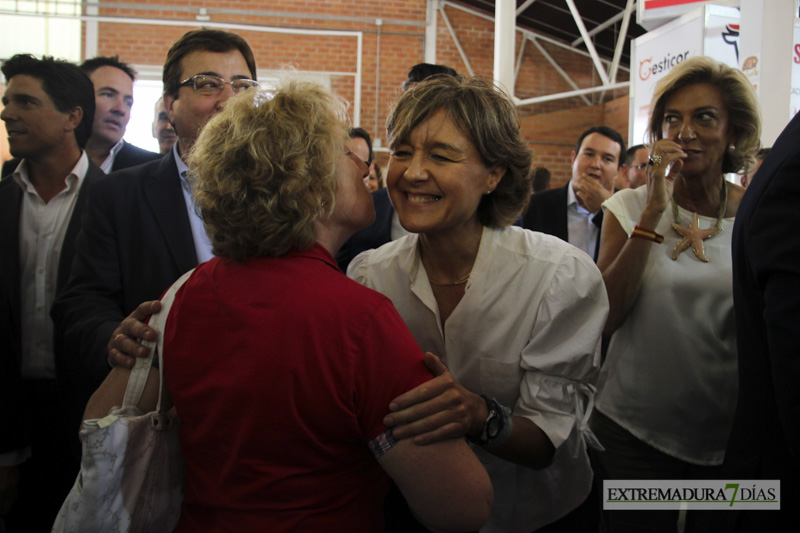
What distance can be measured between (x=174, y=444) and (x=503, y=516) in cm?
89

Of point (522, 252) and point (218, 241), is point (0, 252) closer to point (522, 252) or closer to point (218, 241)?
point (218, 241)

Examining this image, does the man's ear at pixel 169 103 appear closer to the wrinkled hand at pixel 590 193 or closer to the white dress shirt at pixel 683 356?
the white dress shirt at pixel 683 356

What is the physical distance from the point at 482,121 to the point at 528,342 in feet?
1.90

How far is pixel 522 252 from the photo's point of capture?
5.32 ft

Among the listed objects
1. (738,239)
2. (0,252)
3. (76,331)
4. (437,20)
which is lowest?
(76,331)

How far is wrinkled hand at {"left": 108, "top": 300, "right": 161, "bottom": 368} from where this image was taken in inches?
46.8

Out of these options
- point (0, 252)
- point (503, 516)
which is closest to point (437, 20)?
point (0, 252)

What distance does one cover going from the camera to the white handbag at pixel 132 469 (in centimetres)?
113

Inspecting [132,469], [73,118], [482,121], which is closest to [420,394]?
[132,469]

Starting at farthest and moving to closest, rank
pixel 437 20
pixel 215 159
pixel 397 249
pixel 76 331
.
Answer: pixel 437 20, pixel 397 249, pixel 76 331, pixel 215 159

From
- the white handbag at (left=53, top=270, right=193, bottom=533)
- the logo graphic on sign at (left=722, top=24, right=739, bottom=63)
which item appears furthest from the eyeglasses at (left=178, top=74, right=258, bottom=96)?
the logo graphic on sign at (left=722, top=24, right=739, bottom=63)

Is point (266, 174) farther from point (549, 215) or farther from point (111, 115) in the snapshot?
point (111, 115)

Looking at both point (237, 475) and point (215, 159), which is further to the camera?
point (215, 159)
